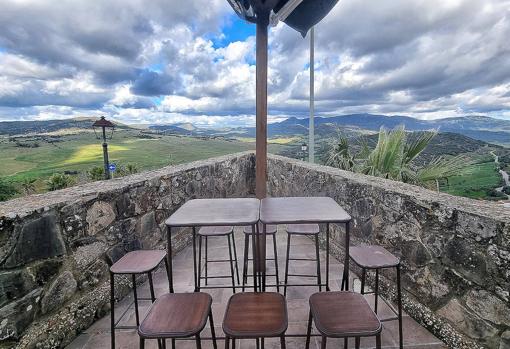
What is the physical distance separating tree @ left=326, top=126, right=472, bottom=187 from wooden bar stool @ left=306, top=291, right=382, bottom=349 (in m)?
2.50

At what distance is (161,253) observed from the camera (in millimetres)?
1808

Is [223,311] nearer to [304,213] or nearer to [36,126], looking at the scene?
[304,213]

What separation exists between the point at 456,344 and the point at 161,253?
179 cm

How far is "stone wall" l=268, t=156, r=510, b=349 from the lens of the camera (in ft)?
4.66

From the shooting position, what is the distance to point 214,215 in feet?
5.65

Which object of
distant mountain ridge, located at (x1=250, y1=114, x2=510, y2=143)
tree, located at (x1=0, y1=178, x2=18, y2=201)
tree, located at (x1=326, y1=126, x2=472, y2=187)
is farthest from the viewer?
tree, located at (x1=0, y1=178, x2=18, y2=201)

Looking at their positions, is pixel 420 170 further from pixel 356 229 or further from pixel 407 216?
pixel 407 216

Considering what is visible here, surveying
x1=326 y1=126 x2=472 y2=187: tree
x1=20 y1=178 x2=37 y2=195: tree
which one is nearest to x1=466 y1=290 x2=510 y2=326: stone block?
x1=326 y1=126 x2=472 y2=187: tree

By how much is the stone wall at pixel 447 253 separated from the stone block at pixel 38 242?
2200 millimetres

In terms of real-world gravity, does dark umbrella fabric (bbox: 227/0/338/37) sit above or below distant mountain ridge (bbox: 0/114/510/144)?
above

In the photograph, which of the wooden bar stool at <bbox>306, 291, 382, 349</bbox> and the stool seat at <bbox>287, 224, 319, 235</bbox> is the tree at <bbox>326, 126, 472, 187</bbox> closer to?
the stool seat at <bbox>287, 224, 319, 235</bbox>

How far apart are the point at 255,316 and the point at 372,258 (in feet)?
2.74

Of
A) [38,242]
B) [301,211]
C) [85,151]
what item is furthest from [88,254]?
[85,151]

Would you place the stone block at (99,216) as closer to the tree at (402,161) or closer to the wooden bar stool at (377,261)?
the wooden bar stool at (377,261)
